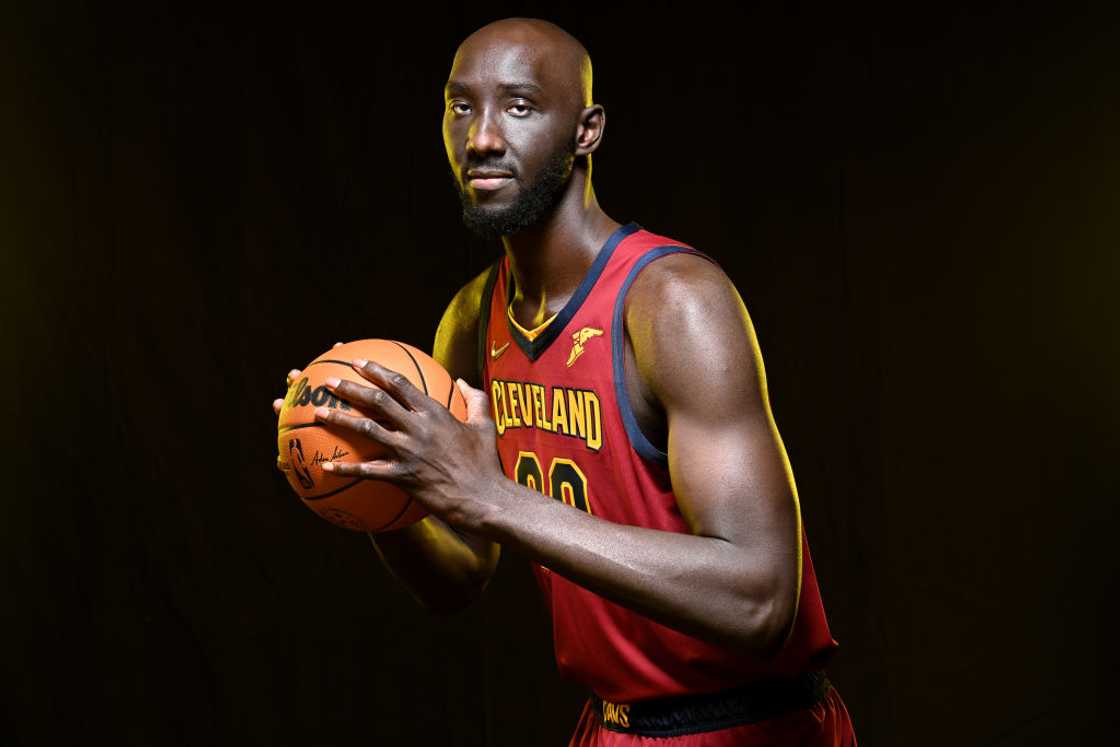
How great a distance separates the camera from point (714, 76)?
4.45 m

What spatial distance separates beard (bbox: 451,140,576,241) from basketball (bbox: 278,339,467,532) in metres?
0.25

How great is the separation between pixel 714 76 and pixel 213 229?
63.5 inches

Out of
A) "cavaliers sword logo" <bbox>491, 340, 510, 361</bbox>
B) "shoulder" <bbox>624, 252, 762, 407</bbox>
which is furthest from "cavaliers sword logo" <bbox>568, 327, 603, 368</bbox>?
"cavaliers sword logo" <bbox>491, 340, 510, 361</bbox>

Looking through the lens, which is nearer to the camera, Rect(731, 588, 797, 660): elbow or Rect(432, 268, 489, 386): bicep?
Rect(731, 588, 797, 660): elbow

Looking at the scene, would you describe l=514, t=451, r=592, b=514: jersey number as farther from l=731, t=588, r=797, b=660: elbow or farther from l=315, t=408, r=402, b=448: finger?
l=315, t=408, r=402, b=448: finger

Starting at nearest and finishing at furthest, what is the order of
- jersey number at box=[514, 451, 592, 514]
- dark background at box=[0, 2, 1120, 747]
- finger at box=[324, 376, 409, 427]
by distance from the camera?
finger at box=[324, 376, 409, 427] → jersey number at box=[514, 451, 592, 514] → dark background at box=[0, 2, 1120, 747]

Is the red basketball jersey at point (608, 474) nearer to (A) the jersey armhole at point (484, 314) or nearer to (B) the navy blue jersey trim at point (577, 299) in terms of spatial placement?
(B) the navy blue jersey trim at point (577, 299)

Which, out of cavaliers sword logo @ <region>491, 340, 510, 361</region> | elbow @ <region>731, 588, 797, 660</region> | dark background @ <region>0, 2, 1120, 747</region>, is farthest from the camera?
dark background @ <region>0, 2, 1120, 747</region>

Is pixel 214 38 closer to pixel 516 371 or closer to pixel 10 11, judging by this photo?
pixel 10 11

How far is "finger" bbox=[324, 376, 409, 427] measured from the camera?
5.94 ft

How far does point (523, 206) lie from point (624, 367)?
0.30 m

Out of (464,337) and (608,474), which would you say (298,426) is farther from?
(464,337)

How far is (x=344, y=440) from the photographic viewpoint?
1.96 meters

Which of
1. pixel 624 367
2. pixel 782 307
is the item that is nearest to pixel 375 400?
pixel 624 367
